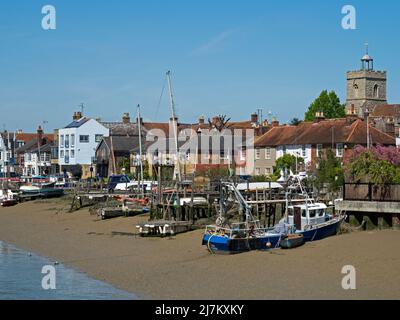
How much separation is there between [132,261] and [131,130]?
70357mm

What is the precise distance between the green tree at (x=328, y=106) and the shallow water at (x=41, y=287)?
7661 centimetres

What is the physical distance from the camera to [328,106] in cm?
10675

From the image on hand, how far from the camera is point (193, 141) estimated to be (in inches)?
3155

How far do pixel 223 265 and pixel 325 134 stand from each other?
147 feet

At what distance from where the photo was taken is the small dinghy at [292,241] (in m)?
31.9

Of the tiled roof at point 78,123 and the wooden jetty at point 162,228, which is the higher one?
the tiled roof at point 78,123

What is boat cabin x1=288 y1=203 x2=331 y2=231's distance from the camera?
115ft

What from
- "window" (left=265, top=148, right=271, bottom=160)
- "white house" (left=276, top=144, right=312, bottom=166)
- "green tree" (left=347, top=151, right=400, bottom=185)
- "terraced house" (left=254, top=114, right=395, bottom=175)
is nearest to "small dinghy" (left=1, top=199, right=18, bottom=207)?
"terraced house" (left=254, top=114, right=395, bottom=175)

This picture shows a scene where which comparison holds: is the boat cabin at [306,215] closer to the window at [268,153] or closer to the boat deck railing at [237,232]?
the boat deck railing at [237,232]

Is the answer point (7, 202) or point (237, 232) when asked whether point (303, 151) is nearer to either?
point (7, 202)

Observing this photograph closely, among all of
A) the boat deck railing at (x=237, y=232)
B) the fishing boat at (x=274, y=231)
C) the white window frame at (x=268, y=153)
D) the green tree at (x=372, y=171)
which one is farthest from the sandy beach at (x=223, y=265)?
the white window frame at (x=268, y=153)
